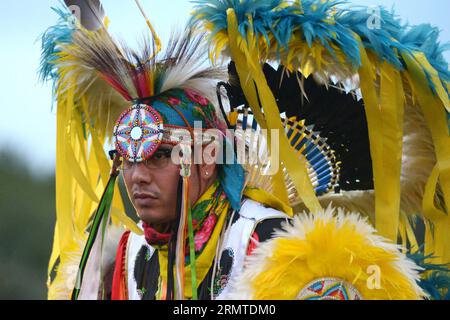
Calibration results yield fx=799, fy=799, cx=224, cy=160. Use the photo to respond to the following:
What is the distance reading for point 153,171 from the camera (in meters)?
3.40

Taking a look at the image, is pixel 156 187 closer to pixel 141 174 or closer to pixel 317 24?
pixel 141 174

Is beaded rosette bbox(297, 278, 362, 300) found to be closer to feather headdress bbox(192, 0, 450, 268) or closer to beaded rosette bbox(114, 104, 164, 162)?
feather headdress bbox(192, 0, 450, 268)

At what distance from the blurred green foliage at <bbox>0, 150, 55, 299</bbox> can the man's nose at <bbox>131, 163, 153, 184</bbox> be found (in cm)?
789

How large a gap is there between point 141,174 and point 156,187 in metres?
0.08

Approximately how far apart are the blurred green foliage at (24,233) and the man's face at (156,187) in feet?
25.8

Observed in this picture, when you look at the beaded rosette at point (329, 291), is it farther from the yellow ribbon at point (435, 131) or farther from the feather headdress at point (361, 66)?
the yellow ribbon at point (435, 131)

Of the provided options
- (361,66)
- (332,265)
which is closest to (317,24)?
(361,66)

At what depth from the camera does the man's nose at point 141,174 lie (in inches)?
133

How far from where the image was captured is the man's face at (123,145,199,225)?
338 cm

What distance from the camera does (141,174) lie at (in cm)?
338

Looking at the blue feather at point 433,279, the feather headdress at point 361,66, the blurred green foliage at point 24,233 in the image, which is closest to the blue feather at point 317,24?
the feather headdress at point 361,66
